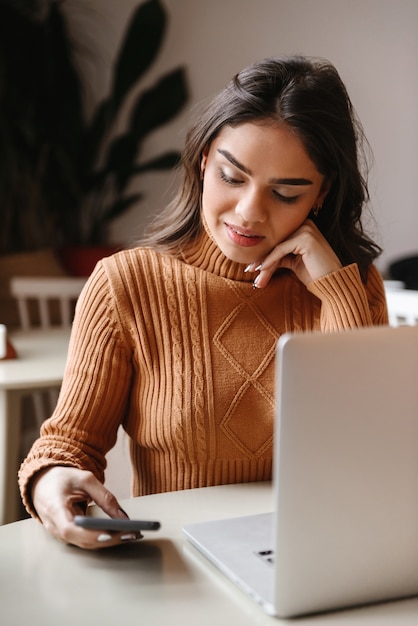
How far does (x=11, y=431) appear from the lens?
6.15ft

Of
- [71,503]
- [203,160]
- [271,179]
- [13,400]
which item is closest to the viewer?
[71,503]

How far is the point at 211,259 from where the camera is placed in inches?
52.8

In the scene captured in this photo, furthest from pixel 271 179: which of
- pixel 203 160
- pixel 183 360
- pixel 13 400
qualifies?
pixel 13 400

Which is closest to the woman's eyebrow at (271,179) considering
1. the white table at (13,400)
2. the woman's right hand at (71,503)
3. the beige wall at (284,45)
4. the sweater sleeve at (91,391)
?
the sweater sleeve at (91,391)

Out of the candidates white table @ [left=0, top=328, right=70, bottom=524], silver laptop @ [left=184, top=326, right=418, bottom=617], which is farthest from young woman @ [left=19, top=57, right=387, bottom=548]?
white table @ [left=0, top=328, right=70, bottom=524]

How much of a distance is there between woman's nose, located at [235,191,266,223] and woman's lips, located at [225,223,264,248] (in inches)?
1.4

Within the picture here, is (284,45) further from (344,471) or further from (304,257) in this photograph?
(344,471)

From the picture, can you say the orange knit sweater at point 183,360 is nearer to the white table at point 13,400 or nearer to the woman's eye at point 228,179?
the woman's eye at point 228,179

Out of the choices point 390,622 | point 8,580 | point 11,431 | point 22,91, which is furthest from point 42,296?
point 390,622

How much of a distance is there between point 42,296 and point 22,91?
1.17 meters

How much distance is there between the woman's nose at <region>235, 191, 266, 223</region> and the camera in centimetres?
118

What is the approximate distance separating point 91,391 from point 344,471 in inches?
20.5

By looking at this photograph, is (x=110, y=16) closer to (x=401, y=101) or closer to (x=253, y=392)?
(x=401, y=101)

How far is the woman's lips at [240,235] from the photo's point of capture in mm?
1237
